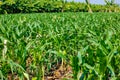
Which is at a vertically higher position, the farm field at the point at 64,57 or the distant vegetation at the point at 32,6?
the farm field at the point at 64,57

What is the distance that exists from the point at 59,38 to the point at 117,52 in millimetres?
1045

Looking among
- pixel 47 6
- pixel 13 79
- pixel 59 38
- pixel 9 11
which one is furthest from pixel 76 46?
pixel 47 6

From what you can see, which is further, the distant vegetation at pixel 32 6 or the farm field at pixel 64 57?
the distant vegetation at pixel 32 6

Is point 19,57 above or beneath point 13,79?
above

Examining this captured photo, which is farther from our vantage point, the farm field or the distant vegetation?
the distant vegetation

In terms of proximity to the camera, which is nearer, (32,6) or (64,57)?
(64,57)

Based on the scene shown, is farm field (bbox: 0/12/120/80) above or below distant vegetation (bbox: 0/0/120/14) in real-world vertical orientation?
above

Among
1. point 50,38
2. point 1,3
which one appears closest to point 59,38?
point 50,38

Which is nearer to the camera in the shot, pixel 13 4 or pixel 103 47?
pixel 103 47

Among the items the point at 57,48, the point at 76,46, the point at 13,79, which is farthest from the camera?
the point at 76,46

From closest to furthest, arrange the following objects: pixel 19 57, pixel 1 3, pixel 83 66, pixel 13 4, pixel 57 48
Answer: pixel 83 66 → pixel 19 57 → pixel 57 48 → pixel 1 3 → pixel 13 4

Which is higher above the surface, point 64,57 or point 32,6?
point 64,57

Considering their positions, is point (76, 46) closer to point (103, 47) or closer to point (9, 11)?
point (103, 47)

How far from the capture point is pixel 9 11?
90.3ft
